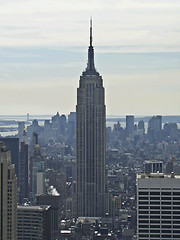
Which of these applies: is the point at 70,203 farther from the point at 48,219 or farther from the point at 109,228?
the point at 48,219

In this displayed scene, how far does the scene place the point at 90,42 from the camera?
6969cm

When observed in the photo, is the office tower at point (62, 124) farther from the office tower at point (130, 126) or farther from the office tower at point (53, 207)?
the office tower at point (53, 207)

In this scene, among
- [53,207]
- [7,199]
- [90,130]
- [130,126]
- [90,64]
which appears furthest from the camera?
[130,126]

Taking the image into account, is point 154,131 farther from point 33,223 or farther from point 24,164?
point 33,223

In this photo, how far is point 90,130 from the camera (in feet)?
233

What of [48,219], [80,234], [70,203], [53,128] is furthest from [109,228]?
[53,128]

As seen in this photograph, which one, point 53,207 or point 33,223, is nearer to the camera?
point 33,223

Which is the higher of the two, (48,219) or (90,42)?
(90,42)

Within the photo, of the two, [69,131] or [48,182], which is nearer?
[48,182]

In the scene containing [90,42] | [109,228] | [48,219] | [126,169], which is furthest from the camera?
[126,169]

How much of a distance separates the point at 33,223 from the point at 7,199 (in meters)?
9.15

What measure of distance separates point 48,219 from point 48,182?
1005 inches

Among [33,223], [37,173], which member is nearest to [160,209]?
[33,223]

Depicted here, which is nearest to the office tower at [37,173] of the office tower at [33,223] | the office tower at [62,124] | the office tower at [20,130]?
the office tower at [20,130]
